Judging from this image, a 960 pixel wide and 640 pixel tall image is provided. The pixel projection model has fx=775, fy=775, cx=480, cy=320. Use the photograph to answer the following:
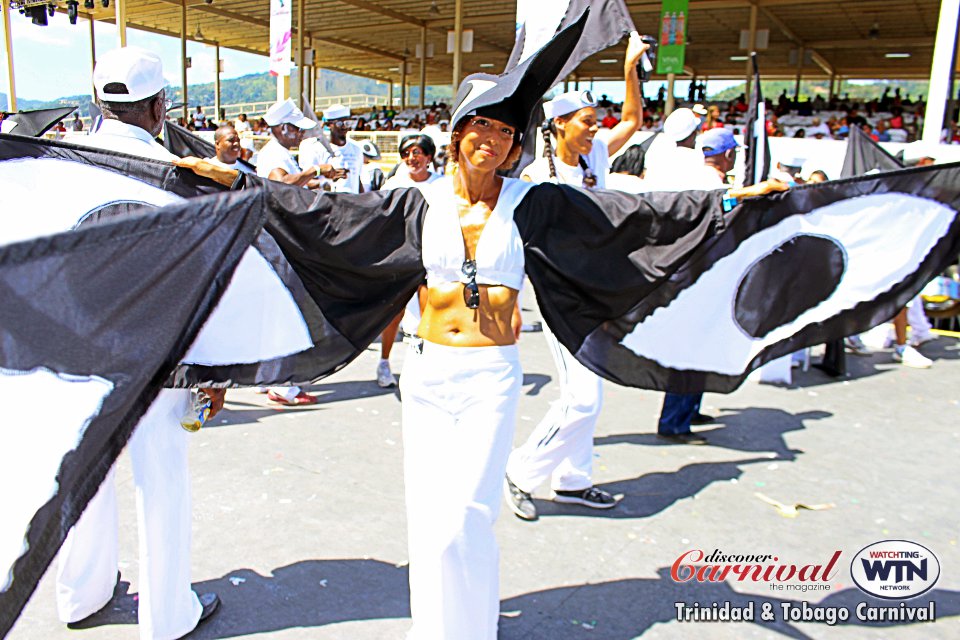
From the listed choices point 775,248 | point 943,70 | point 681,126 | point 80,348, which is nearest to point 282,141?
point 681,126

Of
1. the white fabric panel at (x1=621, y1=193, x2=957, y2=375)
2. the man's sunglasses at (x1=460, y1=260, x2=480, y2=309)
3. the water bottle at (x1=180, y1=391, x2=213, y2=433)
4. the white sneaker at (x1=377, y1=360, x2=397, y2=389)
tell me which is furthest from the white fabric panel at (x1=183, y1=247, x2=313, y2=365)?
the white sneaker at (x1=377, y1=360, x2=397, y2=389)

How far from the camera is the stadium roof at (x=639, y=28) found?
25.0 m

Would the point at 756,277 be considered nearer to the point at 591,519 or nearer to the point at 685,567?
the point at 685,567

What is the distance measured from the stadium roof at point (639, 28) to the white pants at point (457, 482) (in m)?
22.3

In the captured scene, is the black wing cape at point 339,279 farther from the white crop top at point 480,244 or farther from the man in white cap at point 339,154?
the man in white cap at point 339,154

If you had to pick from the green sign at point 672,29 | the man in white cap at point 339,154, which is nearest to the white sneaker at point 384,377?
the man in white cap at point 339,154

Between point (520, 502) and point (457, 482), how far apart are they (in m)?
1.68

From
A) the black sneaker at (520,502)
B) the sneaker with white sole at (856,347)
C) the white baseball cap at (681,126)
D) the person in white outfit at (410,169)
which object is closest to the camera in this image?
the black sneaker at (520,502)

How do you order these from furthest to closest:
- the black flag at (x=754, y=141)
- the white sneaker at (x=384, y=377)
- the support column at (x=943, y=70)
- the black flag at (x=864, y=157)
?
the support column at (x=943, y=70) → the black flag at (x=864, y=157) → the white sneaker at (x=384, y=377) → the black flag at (x=754, y=141)

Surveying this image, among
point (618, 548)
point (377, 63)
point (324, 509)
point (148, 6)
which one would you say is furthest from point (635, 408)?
point (377, 63)

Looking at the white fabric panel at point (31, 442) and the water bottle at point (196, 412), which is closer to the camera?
the white fabric panel at point (31, 442)

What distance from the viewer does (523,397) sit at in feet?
21.1

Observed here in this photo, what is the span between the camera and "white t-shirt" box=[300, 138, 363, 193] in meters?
6.96

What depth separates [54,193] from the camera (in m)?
2.79
